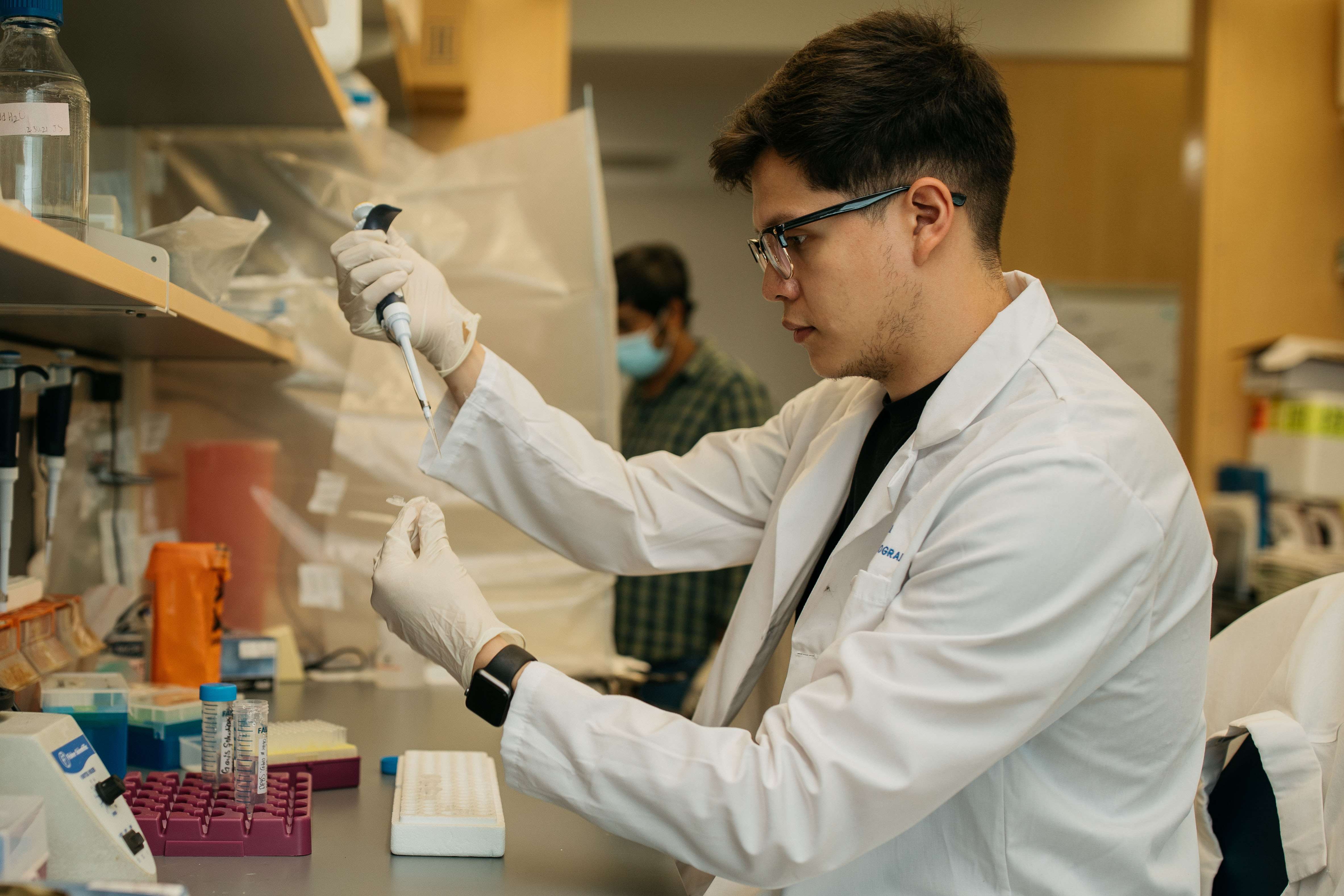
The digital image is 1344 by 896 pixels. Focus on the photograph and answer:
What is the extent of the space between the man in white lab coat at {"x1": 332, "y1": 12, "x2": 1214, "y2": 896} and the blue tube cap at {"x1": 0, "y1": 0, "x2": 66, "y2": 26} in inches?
14.3

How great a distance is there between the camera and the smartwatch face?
0.91 m

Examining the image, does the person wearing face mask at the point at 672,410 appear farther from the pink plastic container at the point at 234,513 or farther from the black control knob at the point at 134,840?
the black control knob at the point at 134,840

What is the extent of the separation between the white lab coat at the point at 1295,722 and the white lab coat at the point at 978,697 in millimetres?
77

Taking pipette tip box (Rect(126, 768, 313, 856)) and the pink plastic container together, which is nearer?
pipette tip box (Rect(126, 768, 313, 856))

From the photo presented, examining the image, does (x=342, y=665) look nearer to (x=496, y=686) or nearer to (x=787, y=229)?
(x=496, y=686)

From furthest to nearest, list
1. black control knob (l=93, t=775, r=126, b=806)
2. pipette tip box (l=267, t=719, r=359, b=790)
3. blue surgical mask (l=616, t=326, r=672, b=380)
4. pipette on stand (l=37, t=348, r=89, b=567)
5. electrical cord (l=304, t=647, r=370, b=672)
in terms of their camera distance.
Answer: blue surgical mask (l=616, t=326, r=672, b=380) → electrical cord (l=304, t=647, r=370, b=672) → pipette on stand (l=37, t=348, r=89, b=567) → pipette tip box (l=267, t=719, r=359, b=790) → black control knob (l=93, t=775, r=126, b=806)

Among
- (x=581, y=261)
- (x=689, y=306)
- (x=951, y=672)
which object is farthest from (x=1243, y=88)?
(x=951, y=672)

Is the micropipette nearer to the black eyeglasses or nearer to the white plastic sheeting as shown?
the black eyeglasses

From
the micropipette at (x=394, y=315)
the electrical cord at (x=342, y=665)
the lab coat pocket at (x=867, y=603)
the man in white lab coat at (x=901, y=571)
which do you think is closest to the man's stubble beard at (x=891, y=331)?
the man in white lab coat at (x=901, y=571)

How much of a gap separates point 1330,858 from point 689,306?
2.15 meters

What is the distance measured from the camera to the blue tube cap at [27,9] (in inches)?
33.3

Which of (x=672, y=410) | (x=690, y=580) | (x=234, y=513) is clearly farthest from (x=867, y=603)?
(x=672, y=410)

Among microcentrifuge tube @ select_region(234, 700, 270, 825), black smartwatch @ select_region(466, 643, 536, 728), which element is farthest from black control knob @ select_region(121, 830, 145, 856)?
black smartwatch @ select_region(466, 643, 536, 728)

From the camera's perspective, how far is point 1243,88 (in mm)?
3123
